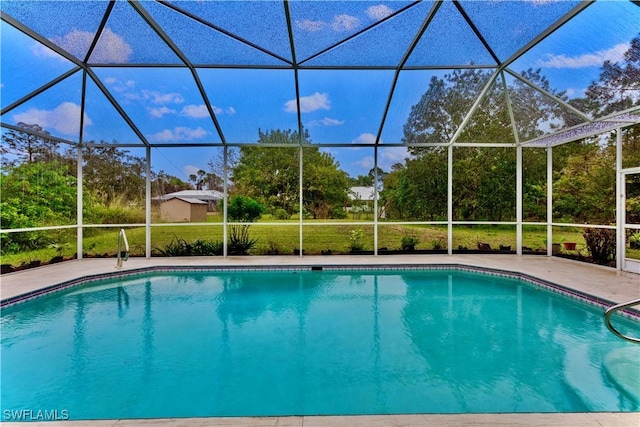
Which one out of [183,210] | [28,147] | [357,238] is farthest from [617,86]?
[28,147]

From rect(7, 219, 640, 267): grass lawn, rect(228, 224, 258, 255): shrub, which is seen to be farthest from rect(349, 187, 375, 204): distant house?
rect(228, 224, 258, 255): shrub

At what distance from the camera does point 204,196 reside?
10.3 meters

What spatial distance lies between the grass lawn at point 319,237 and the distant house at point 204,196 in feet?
1.17

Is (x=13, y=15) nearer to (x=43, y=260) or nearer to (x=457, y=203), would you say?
(x=43, y=260)

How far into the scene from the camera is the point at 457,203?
10.7m

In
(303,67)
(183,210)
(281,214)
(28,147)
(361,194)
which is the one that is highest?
(303,67)

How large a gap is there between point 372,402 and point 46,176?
979 centimetres

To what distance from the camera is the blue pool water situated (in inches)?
113

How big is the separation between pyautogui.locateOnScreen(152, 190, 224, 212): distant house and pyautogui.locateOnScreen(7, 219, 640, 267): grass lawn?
1.17ft

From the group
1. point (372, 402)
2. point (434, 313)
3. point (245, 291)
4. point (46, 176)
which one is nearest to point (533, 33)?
point (434, 313)

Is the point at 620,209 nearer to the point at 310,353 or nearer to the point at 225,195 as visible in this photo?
the point at 310,353

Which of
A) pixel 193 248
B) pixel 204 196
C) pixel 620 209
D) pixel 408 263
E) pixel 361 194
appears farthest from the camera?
pixel 361 194

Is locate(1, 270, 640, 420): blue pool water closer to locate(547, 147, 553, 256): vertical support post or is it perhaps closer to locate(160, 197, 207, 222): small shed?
locate(160, 197, 207, 222): small shed

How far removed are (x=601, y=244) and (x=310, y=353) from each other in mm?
8234
